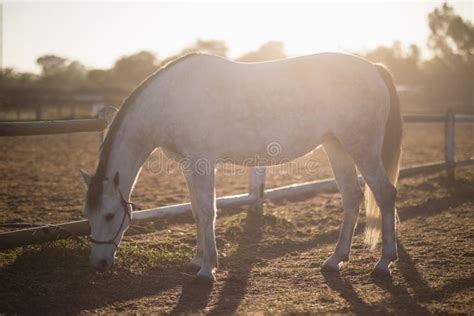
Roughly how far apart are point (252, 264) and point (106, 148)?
190 centimetres

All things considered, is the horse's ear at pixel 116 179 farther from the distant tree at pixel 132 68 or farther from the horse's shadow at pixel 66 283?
the distant tree at pixel 132 68

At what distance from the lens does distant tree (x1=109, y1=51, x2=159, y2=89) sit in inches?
2016

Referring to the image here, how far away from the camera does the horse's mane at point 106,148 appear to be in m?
3.87

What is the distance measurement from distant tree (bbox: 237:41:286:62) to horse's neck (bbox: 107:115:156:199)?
2384 inches

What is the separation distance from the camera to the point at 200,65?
4.50 metres

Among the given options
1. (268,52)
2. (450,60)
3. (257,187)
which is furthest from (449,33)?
(257,187)

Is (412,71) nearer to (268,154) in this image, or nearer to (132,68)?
(132,68)

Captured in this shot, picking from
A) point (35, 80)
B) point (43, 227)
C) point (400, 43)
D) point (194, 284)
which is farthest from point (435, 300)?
point (400, 43)

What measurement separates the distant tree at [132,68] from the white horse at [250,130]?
4625 centimetres

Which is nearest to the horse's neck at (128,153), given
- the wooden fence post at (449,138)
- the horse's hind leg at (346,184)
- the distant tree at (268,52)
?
the horse's hind leg at (346,184)

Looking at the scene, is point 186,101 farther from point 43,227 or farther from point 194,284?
point 43,227

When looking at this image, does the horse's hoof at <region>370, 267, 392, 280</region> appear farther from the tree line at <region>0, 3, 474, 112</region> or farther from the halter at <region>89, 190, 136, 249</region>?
the tree line at <region>0, 3, 474, 112</region>

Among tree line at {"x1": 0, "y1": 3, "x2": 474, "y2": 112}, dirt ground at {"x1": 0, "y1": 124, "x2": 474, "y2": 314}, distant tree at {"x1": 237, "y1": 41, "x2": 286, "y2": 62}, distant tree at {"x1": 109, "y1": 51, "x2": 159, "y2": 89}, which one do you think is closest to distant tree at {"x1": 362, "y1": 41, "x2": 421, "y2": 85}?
tree line at {"x1": 0, "y1": 3, "x2": 474, "y2": 112}

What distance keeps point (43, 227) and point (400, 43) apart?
6359 centimetres
